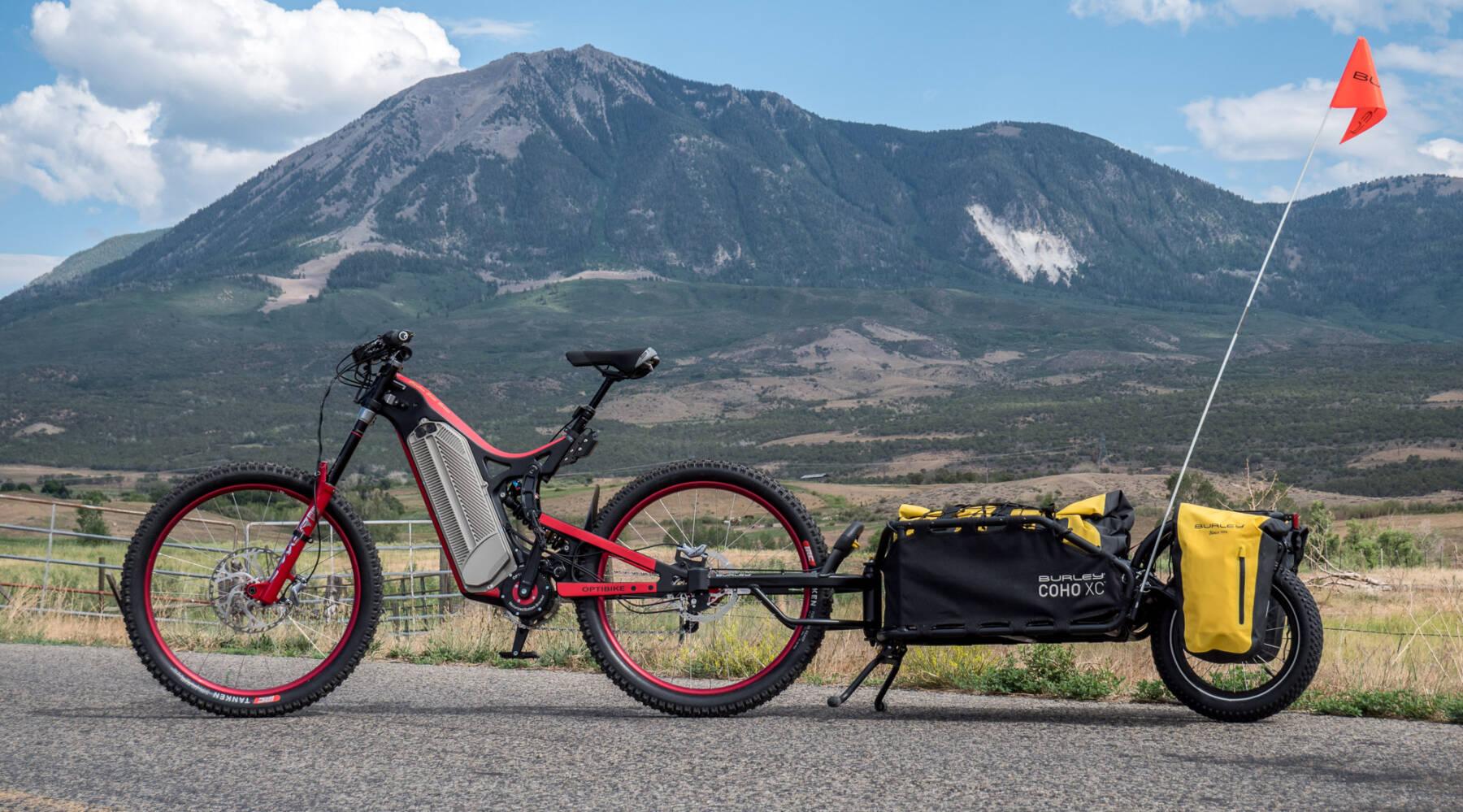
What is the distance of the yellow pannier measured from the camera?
5.46 m

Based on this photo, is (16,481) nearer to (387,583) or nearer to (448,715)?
(387,583)

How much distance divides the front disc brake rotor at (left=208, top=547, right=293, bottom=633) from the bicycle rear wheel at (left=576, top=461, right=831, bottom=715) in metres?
1.35

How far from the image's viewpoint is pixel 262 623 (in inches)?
242

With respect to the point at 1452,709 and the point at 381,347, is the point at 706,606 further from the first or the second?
the point at 1452,709

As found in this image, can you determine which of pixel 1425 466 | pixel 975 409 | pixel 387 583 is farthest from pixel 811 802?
pixel 975 409

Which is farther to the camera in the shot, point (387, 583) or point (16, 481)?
point (16, 481)

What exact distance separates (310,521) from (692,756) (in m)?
2.20

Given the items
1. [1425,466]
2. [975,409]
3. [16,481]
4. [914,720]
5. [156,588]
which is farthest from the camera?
[975,409]

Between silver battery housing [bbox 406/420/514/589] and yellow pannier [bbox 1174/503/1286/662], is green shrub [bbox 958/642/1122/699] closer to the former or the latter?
yellow pannier [bbox 1174/503/1286/662]

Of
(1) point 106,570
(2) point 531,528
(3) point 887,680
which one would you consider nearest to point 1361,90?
(3) point 887,680

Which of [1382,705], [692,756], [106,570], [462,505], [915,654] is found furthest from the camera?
[106,570]

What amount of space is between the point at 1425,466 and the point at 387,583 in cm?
7960

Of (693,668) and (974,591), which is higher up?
(974,591)

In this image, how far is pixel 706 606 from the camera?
20.4 feet
